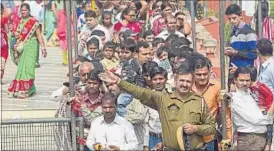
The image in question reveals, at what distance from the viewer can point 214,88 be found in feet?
27.9

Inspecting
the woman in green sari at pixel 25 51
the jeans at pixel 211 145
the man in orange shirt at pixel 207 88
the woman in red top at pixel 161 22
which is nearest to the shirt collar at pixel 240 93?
the man in orange shirt at pixel 207 88

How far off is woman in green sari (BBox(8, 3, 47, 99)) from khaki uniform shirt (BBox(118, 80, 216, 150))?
22.8ft

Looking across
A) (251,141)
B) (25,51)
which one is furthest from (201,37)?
(251,141)

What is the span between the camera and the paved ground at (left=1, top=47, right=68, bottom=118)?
44.1 ft

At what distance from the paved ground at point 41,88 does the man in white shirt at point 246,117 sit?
4.75 meters

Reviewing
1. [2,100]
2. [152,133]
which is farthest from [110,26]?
[152,133]

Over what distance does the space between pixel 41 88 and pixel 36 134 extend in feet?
21.5

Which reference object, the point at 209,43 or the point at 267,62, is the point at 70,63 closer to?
the point at 267,62

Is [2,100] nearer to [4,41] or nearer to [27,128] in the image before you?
[4,41]

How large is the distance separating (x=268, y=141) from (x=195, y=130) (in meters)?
1.40

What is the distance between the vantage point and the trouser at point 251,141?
348 inches

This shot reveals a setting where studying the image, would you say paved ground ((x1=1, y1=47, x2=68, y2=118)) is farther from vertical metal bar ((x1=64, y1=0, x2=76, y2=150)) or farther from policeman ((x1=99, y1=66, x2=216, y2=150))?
policeman ((x1=99, y1=66, x2=216, y2=150))

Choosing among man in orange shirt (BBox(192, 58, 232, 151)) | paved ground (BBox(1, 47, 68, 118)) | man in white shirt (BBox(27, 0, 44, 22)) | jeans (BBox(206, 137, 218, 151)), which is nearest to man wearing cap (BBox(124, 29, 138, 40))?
paved ground (BBox(1, 47, 68, 118))

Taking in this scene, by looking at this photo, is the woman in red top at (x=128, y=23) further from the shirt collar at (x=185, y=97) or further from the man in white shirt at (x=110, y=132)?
the shirt collar at (x=185, y=97)
